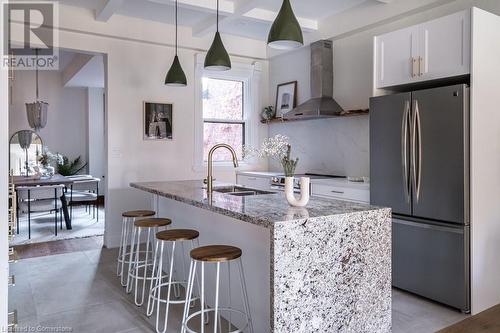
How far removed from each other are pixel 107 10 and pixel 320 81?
8.54 ft

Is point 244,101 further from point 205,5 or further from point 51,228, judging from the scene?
point 51,228

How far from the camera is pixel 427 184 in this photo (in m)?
3.11

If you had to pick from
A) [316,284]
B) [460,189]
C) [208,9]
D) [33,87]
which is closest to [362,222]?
[316,284]

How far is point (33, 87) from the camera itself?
8.52m

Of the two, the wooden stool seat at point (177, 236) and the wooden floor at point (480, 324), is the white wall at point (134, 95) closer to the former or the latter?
the wooden stool seat at point (177, 236)

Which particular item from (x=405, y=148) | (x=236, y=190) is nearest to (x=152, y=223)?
(x=236, y=190)

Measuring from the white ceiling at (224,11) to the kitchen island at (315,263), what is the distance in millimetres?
2599

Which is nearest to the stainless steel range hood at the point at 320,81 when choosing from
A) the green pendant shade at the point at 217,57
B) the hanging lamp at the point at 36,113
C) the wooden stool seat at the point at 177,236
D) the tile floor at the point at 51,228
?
the green pendant shade at the point at 217,57

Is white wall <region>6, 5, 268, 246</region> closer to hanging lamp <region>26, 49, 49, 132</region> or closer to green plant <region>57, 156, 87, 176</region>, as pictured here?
hanging lamp <region>26, 49, 49, 132</region>

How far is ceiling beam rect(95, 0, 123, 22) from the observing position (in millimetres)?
4046

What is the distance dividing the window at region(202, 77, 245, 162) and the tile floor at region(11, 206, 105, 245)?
7.15 feet

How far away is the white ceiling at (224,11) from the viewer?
13.8 ft

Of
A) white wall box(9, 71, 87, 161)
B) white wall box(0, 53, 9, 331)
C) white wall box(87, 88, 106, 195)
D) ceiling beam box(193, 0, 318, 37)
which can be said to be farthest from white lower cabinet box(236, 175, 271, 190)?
white wall box(9, 71, 87, 161)

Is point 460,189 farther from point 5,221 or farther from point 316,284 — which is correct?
point 5,221
